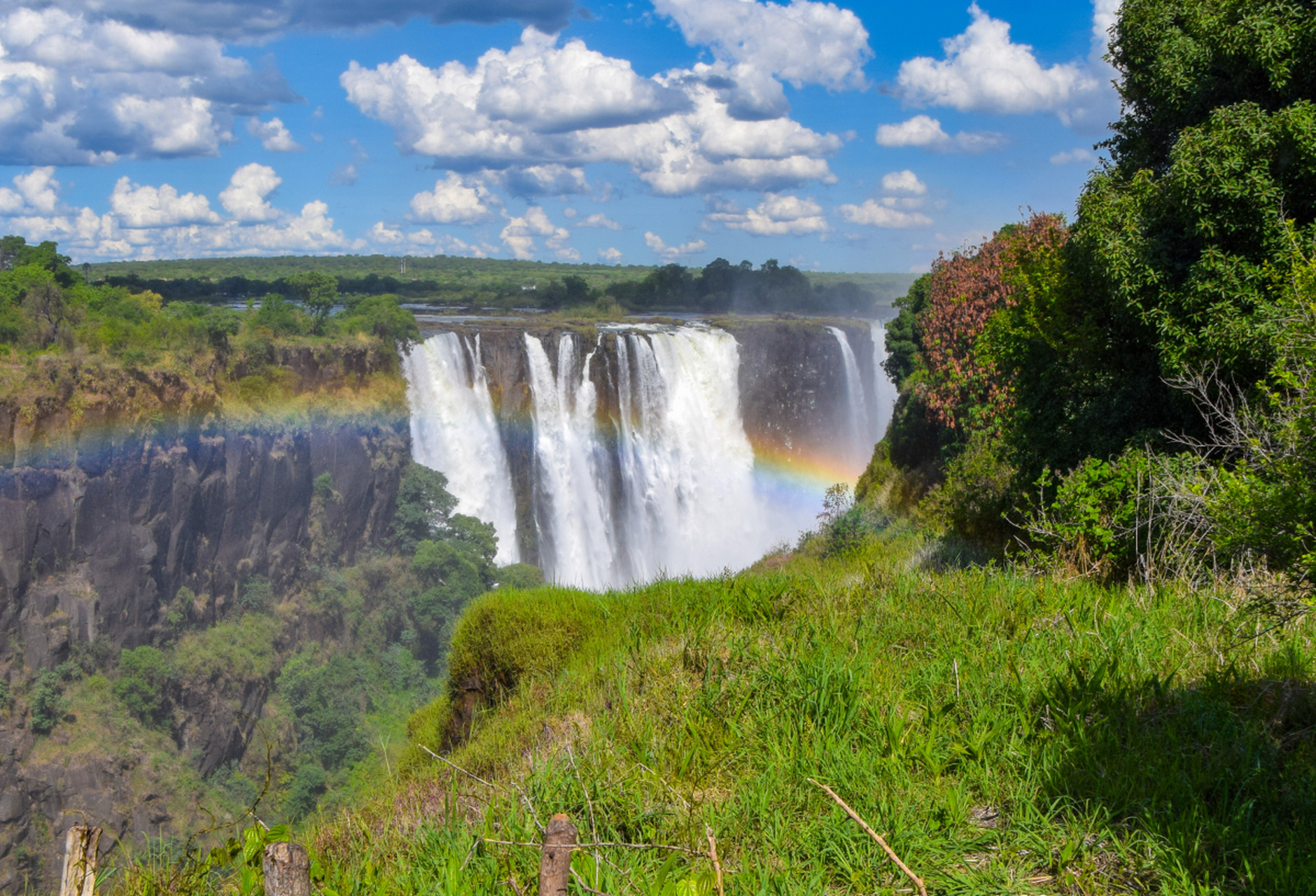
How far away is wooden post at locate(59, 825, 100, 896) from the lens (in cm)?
204

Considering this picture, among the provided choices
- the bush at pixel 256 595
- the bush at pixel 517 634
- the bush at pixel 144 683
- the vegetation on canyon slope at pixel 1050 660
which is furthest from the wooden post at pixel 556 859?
the bush at pixel 256 595

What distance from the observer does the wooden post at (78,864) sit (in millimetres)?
2045

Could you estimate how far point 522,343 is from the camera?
104 ft

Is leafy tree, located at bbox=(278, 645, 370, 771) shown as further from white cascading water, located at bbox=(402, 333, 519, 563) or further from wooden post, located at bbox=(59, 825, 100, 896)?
wooden post, located at bbox=(59, 825, 100, 896)

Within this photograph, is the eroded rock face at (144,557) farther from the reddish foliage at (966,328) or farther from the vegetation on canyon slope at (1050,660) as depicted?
the vegetation on canyon slope at (1050,660)

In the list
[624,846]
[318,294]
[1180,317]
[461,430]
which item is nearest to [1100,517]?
[1180,317]

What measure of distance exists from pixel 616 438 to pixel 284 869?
30219mm

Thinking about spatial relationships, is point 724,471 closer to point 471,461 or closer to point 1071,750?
point 471,461

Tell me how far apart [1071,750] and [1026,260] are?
7.13 m

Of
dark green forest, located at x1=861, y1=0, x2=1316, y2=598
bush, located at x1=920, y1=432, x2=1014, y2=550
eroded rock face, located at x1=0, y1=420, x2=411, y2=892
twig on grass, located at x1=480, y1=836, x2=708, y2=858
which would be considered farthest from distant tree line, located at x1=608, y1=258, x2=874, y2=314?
twig on grass, located at x1=480, y1=836, x2=708, y2=858

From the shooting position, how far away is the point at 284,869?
2037 millimetres

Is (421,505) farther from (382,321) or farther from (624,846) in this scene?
(624,846)

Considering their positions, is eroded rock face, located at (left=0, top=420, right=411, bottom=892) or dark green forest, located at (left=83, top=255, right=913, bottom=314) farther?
dark green forest, located at (left=83, top=255, right=913, bottom=314)

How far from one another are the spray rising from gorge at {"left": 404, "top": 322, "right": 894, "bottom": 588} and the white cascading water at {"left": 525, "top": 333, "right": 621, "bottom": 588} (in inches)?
2.0
